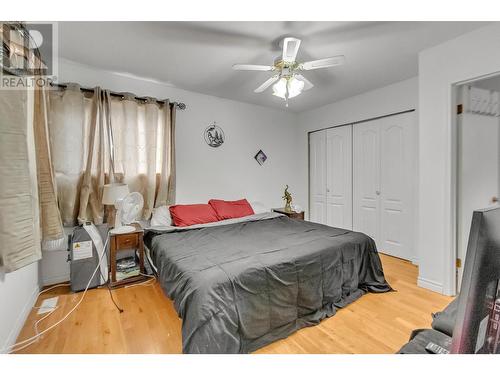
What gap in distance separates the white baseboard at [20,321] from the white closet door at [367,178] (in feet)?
13.4

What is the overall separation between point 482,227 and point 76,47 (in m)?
3.15

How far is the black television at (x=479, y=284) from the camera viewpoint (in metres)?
0.42

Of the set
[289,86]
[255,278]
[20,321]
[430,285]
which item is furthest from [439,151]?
[20,321]

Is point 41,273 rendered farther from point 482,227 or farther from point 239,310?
point 482,227

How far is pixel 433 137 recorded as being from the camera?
93.1 inches

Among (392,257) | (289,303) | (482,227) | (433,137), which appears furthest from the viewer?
(392,257)

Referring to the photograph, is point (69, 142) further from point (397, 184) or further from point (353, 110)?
point (397, 184)

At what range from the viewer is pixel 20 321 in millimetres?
1800

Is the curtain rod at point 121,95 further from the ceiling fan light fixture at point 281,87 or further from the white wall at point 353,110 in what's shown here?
the white wall at point 353,110

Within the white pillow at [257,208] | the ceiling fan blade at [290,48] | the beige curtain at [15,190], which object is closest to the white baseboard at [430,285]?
the white pillow at [257,208]

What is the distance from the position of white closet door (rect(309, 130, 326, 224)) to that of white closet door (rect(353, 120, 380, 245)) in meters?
0.62

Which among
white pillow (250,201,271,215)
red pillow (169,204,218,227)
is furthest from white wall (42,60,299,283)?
red pillow (169,204,218,227)

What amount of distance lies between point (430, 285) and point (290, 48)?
2.67 m
